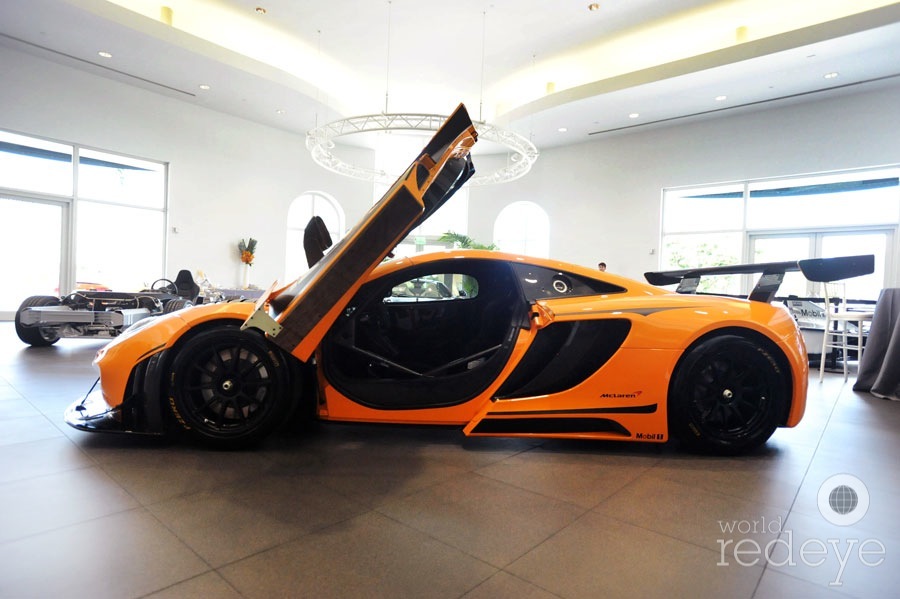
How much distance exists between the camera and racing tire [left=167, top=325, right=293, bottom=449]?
2.30 metres

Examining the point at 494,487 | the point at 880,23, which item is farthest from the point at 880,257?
the point at 494,487

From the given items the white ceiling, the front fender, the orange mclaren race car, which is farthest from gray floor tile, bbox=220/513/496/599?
the white ceiling

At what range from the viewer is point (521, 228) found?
15016 mm

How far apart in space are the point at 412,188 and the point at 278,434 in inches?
65.3

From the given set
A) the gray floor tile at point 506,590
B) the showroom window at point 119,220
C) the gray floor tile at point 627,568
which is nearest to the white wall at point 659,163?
the showroom window at point 119,220

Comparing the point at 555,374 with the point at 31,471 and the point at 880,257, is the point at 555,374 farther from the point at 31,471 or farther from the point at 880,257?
the point at 880,257

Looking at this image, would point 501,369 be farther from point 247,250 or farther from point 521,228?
point 521,228

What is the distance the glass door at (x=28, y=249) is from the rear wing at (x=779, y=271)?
39.1 ft

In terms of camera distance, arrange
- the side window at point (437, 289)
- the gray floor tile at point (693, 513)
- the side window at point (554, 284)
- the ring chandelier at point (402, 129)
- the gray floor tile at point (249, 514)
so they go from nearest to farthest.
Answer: the gray floor tile at point (249, 514), the gray floor tile at point (693, 513), the side window at point (554, 284), the side window at point (437, 289), the ring chandelier at point (402, 129)

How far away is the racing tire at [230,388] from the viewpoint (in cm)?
230

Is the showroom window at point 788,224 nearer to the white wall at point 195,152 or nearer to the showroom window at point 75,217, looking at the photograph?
the white wall at point 195,152

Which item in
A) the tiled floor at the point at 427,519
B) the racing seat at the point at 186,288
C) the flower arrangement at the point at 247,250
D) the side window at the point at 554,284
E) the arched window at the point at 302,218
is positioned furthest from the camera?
the arched window at the point at 302,218

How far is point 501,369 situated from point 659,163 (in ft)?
37.2

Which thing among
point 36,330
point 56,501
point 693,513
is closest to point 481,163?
point 36,330
